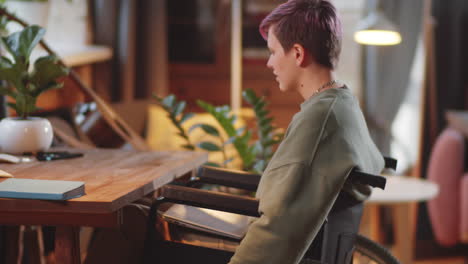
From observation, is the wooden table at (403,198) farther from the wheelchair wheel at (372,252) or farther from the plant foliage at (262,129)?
the wheelchair wheel at (372,252)

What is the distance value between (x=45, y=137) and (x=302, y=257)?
91 cm

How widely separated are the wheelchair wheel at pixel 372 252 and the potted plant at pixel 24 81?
1000 millimetres

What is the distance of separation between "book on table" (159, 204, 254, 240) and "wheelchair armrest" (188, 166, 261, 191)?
0.43 feet

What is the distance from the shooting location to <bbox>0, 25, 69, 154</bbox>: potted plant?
1.80 metres

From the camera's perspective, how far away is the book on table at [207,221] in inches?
59.6

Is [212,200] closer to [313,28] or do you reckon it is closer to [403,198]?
[313,28]

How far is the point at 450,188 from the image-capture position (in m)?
3.84

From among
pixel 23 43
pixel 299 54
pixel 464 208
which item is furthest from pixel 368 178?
pixel 464 208

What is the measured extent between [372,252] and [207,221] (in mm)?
503

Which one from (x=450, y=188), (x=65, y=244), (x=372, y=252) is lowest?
(x=450, y=188)

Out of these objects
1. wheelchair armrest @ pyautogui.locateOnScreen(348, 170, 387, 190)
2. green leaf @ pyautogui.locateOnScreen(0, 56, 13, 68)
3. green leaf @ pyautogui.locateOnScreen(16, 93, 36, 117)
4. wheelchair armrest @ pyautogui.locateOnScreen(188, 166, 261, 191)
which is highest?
green leaf @ pyautogui.locateOnScreen(0, 56, 13, 68)

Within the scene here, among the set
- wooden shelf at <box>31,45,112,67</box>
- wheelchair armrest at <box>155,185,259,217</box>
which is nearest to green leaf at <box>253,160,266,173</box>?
wheelchair armrest at <box>155,185,259,217</box>

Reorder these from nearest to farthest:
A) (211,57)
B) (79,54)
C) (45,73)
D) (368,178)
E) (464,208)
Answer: (368,178)
(45,73)
(79,54)
(464,208)
(211,57)

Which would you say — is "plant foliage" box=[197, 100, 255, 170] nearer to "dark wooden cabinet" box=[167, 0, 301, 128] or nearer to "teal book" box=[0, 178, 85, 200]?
"teal book" box=[0, 178, 85, 200]
